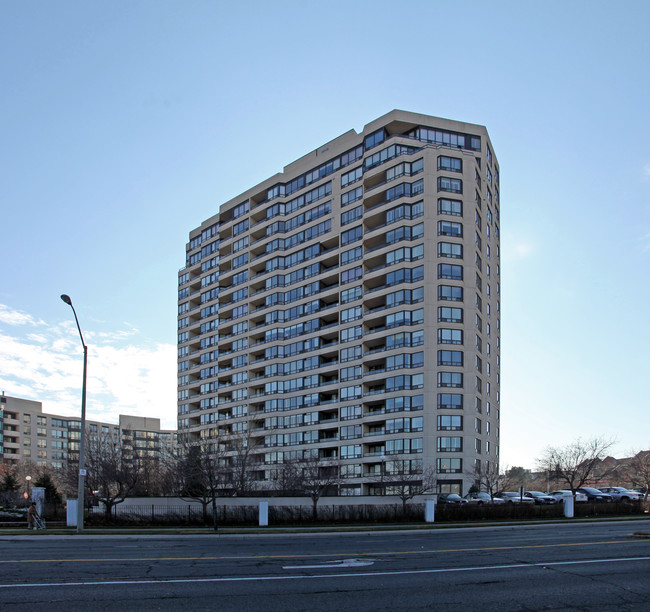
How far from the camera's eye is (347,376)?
82.3 meters

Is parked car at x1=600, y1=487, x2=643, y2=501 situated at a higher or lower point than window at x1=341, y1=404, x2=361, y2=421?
lower

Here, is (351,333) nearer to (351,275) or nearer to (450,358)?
(351,275)

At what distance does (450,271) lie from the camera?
75.7 metres

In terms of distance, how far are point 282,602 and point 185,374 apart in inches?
4268

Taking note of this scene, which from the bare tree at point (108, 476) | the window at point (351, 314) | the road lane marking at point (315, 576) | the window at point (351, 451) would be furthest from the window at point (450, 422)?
the road lane marking at point (315, 576)

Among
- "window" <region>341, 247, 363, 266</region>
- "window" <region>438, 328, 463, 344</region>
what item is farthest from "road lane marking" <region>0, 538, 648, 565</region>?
"window" <region>341, 247, 363, 266</region>

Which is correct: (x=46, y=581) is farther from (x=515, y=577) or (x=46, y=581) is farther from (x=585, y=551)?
(x=585, y=551)

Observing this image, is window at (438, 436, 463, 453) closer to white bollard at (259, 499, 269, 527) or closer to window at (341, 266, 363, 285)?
window at (341, 266, 363, 285)

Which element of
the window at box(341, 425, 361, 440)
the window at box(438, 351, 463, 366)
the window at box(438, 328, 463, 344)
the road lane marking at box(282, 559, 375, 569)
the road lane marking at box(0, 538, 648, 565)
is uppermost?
the window at box(438, 328, 463, 344)

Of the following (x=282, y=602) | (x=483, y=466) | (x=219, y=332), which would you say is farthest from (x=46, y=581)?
(x=219, y=332)

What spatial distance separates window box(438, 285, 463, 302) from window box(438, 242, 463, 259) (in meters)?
3.74

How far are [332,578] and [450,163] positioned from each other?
7081 centimetres

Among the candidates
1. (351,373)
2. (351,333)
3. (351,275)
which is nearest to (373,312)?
(351,333)

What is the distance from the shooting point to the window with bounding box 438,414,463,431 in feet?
235
